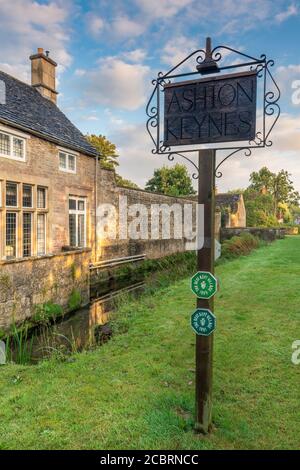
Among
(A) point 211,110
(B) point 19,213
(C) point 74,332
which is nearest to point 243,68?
(A) point 211,110

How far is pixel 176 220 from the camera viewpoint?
27188 millimetres

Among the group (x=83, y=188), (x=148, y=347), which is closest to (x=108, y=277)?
(x=83, y=188)

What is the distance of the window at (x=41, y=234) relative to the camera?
12.5 metres

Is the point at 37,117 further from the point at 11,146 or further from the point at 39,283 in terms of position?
Answer: the point at 39,283

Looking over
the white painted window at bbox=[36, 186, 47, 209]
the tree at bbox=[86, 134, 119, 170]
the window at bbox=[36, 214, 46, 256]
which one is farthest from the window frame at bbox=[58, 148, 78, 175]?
the tree at bbox=[86, 134, 119, 170]

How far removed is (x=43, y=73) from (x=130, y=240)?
1054 cm

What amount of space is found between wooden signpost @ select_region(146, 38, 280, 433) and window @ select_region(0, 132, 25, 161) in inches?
A: 367

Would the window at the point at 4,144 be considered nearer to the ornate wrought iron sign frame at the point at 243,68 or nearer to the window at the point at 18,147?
the window at the point at 18,147

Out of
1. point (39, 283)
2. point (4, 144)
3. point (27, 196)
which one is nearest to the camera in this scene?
point (39, 283)

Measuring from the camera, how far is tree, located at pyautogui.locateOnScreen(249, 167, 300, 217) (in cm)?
6050

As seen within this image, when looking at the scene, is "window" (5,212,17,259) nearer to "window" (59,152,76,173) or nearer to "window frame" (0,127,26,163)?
"window frame" (0,127,26,163)

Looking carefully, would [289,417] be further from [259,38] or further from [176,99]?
[259,38]

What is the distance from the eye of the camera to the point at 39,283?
9.95m
